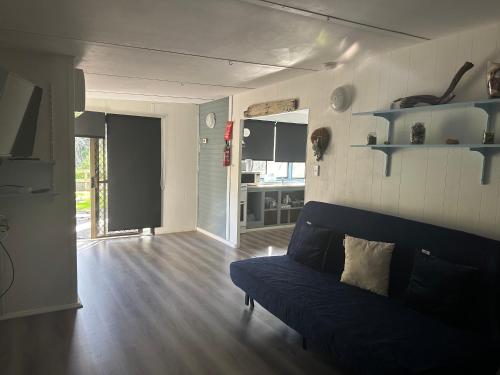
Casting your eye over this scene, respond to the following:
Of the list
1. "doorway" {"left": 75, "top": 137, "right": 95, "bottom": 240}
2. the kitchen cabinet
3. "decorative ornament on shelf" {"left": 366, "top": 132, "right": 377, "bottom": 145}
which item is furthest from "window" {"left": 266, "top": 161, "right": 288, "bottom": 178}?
"decorative ornament on shelf" {"left": 366, "top": 132, "right": 377, "bottom": 145}

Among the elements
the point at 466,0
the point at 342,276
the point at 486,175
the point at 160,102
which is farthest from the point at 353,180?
the point at 160,102

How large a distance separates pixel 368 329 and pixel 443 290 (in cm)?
54

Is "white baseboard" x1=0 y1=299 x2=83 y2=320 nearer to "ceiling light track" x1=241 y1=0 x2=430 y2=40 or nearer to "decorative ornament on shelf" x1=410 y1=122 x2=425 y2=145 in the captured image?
"ceiling light track" x1=241 y1=0 x2=430 y2=40

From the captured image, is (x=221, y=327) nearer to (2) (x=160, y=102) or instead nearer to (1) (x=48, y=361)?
(1) (x=48, y=361)

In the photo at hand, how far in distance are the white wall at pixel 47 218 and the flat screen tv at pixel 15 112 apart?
1.31ft

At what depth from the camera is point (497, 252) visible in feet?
7.11

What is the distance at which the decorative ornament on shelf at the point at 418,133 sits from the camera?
2.71 meters

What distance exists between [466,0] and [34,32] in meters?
2.81

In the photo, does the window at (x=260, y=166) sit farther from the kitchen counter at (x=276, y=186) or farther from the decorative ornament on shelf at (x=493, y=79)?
the decorative ornament on shelf at (x=493, y=79)

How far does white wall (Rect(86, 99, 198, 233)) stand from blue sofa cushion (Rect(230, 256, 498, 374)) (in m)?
3.81

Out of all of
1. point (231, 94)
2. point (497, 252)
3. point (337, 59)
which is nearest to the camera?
point (497, 252)

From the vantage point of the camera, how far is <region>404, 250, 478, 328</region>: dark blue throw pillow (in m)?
2.19

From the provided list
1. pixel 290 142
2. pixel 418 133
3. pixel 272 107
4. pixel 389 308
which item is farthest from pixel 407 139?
pixel 290 142

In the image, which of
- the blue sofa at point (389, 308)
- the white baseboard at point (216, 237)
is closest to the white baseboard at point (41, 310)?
the blue sofa at point (389, 308)
